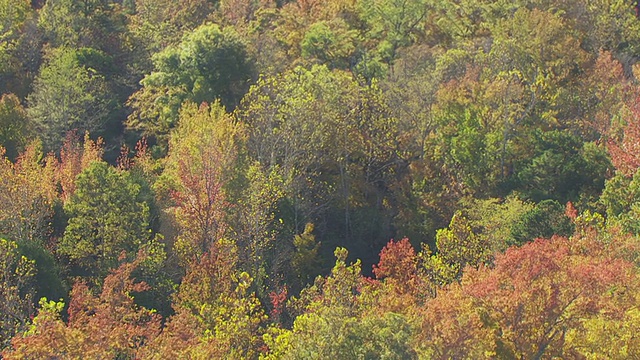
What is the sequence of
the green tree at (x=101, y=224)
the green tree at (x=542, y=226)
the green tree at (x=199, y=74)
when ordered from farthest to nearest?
the green tree at (x=199, y=74) < the green tree at (x=101, y=224) < the green tree at (x=542, y=226)

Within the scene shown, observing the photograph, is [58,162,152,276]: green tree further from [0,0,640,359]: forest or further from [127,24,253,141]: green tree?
[127,24,253,141]: green tree

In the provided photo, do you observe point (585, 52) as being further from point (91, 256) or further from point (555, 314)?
point (91, 256)

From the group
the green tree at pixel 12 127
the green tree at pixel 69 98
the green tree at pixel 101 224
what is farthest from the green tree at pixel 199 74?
the green tree at pixel 101 224

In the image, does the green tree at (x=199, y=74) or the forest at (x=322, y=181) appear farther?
the green tree at (x=199, y=74)

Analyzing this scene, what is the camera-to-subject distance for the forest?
86.3 feet

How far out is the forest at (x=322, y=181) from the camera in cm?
2630

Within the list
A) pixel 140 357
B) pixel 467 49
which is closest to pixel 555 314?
pixel 140 357

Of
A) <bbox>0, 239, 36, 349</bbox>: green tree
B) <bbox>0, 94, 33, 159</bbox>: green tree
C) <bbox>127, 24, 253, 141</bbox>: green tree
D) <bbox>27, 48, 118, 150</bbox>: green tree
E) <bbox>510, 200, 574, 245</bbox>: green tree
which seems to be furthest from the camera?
<bbox>27, 48, 118, 150</bbox>: green tree

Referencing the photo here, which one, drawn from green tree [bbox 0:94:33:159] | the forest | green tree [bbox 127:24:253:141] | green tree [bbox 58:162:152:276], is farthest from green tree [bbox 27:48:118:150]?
green tree [bbox 58:162:152:276]

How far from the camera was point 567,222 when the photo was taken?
3744 cm

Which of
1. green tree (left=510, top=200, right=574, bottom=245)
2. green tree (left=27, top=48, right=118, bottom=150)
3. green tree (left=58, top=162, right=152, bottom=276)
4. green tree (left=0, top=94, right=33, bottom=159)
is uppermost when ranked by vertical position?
green tree (left=27, top=48, right=118, bottom=150)

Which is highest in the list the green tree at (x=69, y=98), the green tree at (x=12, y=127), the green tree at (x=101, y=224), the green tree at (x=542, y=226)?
the green tree at (x=69, y=98)

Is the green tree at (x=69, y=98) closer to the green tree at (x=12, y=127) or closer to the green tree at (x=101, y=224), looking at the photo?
the green tree at (x=12, y=127)

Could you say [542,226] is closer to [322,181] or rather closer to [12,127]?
[322,181]
